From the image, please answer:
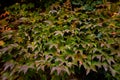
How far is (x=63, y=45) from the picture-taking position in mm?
3859

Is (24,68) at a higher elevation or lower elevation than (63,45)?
lower

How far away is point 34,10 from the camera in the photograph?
5.02 metres

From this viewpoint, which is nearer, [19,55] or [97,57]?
[97,57]

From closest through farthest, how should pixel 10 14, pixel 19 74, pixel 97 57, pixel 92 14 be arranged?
1. pixel 97 57
2. pixel 19 74
3. pixel 92 14
4. pixel 10 14

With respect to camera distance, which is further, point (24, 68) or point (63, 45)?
point (63, 45)

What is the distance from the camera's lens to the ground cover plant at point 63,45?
3.68 metres

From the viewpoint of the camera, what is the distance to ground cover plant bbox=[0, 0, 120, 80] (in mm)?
3682

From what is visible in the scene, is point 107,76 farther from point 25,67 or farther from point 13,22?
point 13,22

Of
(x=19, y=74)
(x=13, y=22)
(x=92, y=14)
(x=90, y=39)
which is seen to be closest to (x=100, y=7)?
(x=92, y=14)

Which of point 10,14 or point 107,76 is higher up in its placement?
point 10,14

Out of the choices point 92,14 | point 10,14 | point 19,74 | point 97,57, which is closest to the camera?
point 97,57

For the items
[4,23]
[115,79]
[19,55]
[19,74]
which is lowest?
[115,79]

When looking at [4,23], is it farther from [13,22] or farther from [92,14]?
[92,14]

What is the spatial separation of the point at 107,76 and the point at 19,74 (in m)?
1.45
